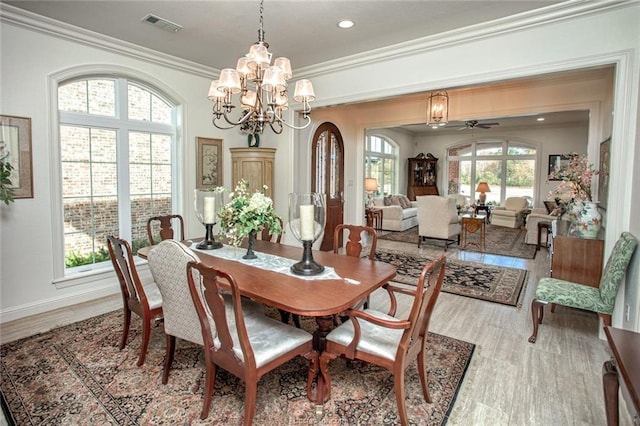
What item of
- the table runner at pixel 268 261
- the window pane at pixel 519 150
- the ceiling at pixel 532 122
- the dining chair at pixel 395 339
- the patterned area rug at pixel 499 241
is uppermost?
the ceiling at pixel 532 122

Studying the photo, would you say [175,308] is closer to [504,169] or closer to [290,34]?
[290,34]

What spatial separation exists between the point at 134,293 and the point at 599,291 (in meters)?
3.67

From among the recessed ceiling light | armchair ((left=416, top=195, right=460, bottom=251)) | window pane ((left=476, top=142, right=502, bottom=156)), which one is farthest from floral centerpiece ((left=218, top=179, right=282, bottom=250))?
window pane ((left=476, top=142, right=502, bottom=156))

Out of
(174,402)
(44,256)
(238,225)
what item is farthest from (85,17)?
(174,402)

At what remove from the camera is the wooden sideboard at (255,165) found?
16.1 ft

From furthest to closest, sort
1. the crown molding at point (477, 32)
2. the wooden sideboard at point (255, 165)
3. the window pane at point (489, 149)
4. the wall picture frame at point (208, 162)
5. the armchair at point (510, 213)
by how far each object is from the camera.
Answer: the window pane at point (489, 149) < the armchair at point (510, 213) < the wooden sideboard at point (255, 165) < the wall picture frame at point (208, 162) < the crown molding at point (477, 32)

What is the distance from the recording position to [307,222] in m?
2.19

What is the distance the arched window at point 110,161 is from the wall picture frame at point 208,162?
353 mm

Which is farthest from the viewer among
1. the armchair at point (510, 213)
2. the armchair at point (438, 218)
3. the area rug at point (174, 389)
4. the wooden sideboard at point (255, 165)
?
the armchair at point (510, 213)

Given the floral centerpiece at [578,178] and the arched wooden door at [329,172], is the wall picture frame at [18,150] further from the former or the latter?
the floral centerpiece at [578,178]

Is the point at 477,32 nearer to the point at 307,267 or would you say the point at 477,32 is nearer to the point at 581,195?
the point at 581,195

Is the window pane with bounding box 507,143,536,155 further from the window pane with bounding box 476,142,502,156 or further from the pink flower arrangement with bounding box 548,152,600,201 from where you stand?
the pink flower arrangement with bounding box 548,152,600,201

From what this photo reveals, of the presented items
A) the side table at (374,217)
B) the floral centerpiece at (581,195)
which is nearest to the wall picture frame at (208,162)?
the floral centerpiece at (581,195)

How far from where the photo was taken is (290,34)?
3486mm
